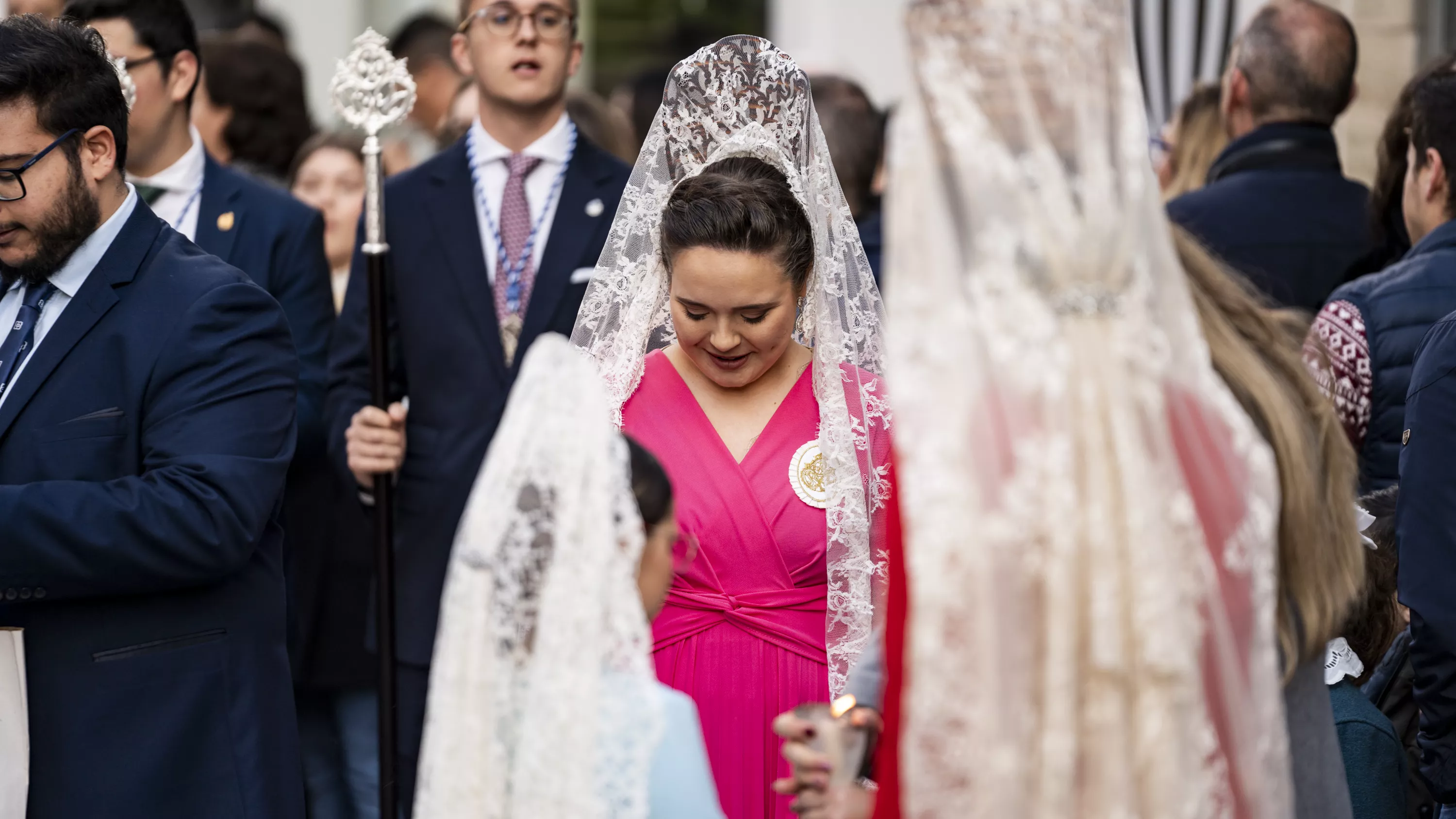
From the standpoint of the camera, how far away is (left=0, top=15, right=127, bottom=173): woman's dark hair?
316cm

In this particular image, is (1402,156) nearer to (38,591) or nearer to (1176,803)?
(1176,803)

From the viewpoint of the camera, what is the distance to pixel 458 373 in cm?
436

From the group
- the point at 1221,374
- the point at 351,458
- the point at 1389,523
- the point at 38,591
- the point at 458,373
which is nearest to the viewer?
the point at 1221,374

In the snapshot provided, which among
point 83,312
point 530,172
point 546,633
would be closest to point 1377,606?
point 546,633

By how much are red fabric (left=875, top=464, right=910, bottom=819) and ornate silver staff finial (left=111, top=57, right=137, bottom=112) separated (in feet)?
7.91

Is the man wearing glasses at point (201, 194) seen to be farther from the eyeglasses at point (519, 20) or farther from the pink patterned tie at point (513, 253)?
the eyeglasses at point (519, 20)

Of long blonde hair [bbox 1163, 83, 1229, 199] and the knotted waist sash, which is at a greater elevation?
long blonde hair [bbox 1163, 83, 1229, 199]

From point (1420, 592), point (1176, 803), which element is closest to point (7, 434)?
point (1176, 803)

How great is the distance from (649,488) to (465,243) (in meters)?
2.15

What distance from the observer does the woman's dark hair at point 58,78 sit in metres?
3.16

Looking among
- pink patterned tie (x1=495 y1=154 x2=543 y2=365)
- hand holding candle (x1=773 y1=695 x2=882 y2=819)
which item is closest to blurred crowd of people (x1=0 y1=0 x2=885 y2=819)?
pink patterned tie (x1=495 y1=154 x2=543 y2=365)

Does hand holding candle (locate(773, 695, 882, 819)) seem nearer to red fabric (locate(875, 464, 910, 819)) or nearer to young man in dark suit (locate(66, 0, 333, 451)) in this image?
red fabric (locate(875, 464, 910, 819))

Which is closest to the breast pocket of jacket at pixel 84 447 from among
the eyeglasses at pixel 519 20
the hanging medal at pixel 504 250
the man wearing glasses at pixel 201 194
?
the man wearing glasses at pixel 201 194

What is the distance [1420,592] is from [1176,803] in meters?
1.27
